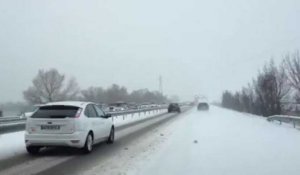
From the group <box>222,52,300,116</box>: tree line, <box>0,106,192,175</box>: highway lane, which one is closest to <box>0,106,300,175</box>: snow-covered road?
<box>0,106,192,175</box>: highway lane

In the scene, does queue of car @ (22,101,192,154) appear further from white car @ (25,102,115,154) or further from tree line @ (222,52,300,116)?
tree line @ (222,52,300,116)

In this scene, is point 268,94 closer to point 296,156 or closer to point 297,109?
point 297,109

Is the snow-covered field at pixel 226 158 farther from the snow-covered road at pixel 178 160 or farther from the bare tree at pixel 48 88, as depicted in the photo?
the bare tree at pixel 48 88

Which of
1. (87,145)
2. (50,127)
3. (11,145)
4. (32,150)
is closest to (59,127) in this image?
(50,127)

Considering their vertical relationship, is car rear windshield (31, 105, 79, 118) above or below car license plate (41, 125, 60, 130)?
above

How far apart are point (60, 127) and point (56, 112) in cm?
62

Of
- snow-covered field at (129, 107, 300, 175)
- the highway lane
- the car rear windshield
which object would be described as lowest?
snow-covered field at (129, 107, 300, 175)

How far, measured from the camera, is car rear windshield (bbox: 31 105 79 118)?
13.6 metres

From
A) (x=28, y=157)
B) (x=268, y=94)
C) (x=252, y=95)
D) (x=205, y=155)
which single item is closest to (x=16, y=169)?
→ (x=28, y=157)

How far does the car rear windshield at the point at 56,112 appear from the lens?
1365 centimetres

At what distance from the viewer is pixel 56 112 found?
45.2 feet

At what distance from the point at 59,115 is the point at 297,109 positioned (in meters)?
31.3

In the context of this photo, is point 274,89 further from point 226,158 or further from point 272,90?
point 226,158

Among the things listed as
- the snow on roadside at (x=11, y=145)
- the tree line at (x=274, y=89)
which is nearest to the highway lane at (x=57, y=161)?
the snow on roadside at (x=11, y=145)
